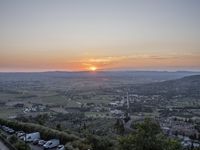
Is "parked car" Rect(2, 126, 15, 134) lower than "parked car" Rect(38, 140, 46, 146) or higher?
higher

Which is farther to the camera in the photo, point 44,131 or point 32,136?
point 44,131

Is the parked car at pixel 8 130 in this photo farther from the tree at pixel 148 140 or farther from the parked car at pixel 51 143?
the tree at pixel 148 140

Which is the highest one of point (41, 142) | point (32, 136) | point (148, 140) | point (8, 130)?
point (148, 140)

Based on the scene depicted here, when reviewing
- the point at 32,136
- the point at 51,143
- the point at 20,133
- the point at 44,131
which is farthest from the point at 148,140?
the point at 20,133

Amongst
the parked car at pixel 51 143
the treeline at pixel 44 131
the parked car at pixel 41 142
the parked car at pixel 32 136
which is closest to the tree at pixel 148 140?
the parked car at pixel 51 143

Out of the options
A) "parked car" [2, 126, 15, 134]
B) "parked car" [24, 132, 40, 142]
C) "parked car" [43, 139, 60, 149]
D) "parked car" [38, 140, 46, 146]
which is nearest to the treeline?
"parked car" [24, 132, 40, 142]

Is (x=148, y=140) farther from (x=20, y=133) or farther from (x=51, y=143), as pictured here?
(x=20, y=133)

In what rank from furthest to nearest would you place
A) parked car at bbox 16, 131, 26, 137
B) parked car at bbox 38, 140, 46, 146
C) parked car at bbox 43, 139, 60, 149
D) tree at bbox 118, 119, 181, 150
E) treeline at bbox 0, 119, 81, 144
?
1. parked car at bbox 16, 131, 26, 137
2. treeline at bbox 0, 119, 81, 144
3. parked car at bbox 38, 140, 46, 146
4. parked car at bbox 43, 139, 60, 149
5. tree at bbox 118, 119, 181, 150

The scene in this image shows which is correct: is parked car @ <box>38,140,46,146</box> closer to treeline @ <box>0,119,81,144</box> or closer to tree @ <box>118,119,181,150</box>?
treeline @ <box>0,119,81,144</box>

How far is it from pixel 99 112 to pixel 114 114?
558 cm

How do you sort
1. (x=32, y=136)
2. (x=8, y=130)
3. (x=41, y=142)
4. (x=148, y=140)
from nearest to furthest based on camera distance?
(x=148, y=140) → (x=41, y=142) → (x=32, y=136) → (x=8, y=130)

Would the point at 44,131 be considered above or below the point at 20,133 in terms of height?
above

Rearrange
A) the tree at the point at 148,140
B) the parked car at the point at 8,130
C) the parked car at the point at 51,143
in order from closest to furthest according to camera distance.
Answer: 1. the tree at the point at 148,140
2. the parked car at the point at 51,143
3. the parked car at the point at 8,130

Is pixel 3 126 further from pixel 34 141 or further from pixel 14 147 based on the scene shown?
pixel 14 147
